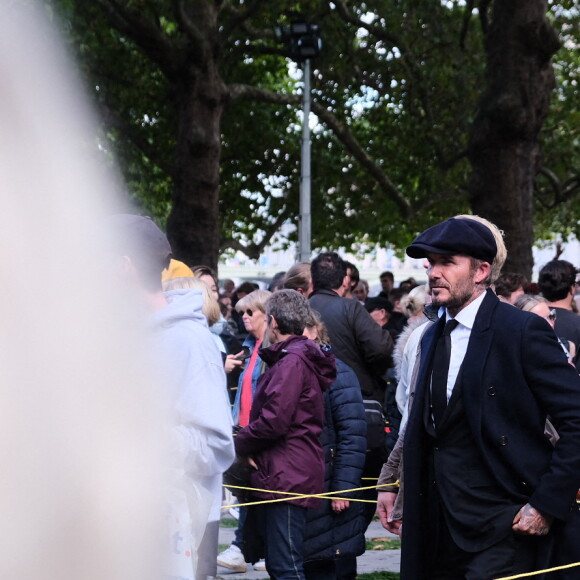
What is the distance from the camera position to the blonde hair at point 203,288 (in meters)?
4.89

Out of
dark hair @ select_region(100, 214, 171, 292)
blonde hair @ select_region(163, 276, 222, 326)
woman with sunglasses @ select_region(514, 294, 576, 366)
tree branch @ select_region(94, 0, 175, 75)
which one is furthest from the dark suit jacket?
tree branch @ select_region(94, 0, 175, 75)

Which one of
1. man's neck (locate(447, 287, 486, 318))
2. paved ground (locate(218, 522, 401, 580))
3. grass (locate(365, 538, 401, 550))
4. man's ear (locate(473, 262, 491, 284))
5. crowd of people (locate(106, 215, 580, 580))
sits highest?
man's ear (locate(473, 262, 491, 284))

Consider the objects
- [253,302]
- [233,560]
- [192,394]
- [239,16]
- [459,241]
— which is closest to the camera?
[192,394]

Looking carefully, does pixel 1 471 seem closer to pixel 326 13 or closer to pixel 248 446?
pixel 248 446

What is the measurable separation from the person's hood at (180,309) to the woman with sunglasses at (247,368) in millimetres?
2969

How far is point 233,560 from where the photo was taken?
816 centimetres

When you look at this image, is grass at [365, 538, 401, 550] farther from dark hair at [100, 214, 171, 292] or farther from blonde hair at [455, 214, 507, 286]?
dark hair at [100, 214, 171, 292]

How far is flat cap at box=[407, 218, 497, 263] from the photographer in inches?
159

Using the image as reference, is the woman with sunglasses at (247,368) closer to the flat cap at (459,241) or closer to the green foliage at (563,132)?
the flat cap at (459,241)

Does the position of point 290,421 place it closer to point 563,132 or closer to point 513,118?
point 513,118

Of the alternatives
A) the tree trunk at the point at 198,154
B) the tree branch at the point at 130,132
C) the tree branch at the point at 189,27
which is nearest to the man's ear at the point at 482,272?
the tree branch at the point at 189,27

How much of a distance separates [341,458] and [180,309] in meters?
2.70

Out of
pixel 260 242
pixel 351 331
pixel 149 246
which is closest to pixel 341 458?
pixel 351 331

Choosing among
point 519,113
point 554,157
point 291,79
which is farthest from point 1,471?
point 291,79
